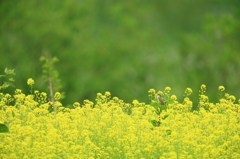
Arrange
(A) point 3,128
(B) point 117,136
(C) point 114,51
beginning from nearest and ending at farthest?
(A) point 3,128, (B) point 117,136, (C) point 114,51

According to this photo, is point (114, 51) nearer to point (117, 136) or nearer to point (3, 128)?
point (117, 136)

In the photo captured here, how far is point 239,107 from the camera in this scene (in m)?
8.67

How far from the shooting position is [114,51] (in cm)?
4116

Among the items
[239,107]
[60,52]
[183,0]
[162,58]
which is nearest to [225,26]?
[162,58]

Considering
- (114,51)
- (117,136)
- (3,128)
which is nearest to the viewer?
(3,128)

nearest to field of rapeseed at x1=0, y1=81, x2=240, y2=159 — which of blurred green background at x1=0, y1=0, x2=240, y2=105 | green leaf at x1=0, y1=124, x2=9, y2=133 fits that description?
green leaf at x1=0, y1=124, x2=9, y2=133

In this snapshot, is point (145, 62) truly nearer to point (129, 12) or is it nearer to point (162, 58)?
point (162, 58)

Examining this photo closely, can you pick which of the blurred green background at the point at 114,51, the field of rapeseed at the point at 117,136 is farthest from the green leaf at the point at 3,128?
the blurred green background at the point at 114,51

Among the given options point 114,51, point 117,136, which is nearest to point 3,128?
point 117,136

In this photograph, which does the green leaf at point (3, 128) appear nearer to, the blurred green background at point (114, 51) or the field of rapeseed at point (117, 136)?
the field of rapeseed at point (117, 136)

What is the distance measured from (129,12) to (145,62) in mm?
9081

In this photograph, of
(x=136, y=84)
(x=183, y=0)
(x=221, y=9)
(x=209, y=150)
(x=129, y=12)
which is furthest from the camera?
(x=183, y=0)

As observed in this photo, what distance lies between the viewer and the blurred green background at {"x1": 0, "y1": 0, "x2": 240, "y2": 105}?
1213 inches

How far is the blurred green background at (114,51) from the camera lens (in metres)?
30.8
